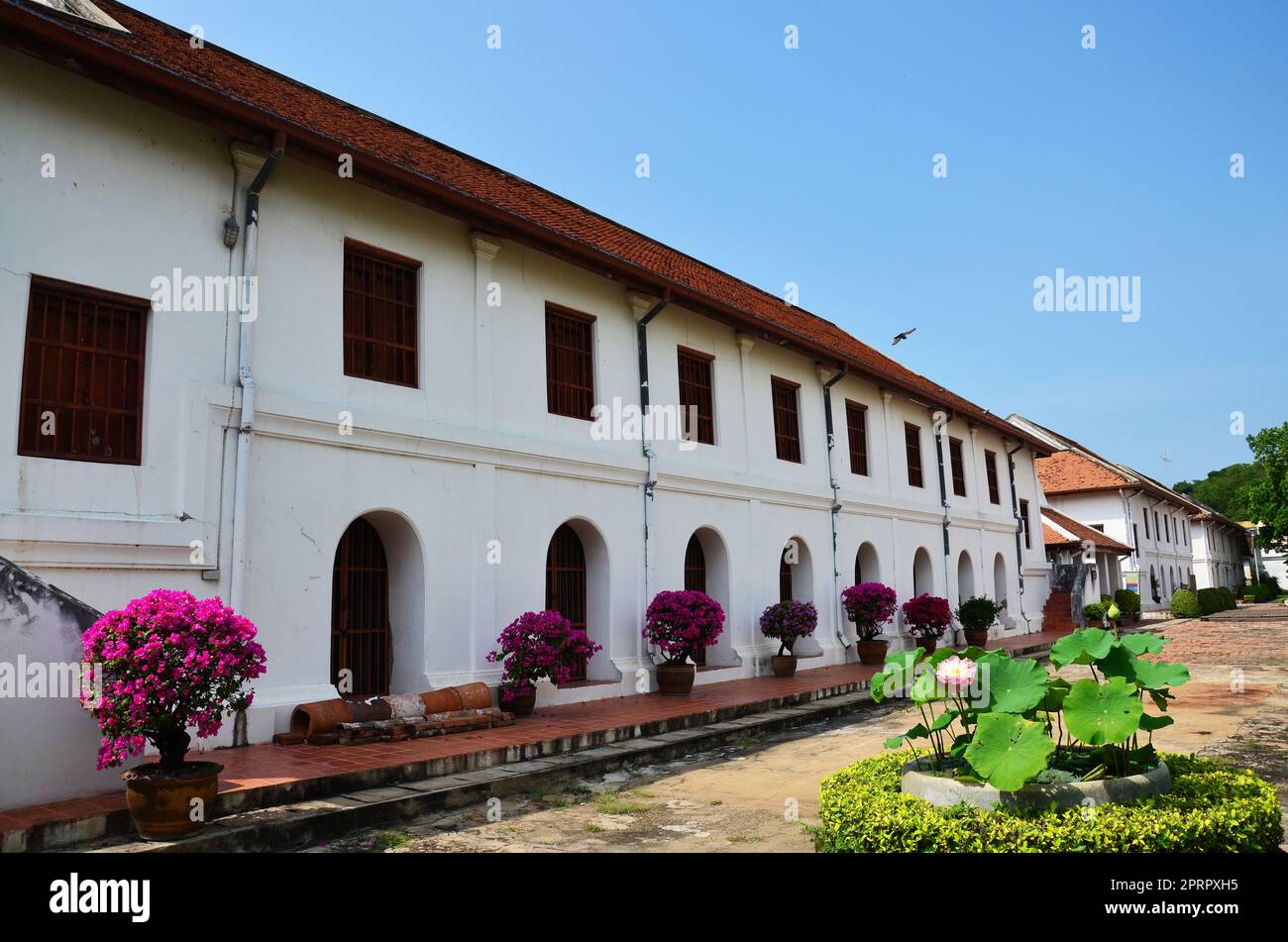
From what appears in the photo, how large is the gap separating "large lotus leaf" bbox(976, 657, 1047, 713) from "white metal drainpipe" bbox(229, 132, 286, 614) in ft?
19.8

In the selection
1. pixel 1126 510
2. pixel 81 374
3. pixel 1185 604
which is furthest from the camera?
pixel 1126 510

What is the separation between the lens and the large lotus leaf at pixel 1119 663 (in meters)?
4.90

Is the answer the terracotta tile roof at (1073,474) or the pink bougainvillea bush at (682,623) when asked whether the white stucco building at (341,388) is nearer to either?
the pink bougainvillea bush at (682,623)

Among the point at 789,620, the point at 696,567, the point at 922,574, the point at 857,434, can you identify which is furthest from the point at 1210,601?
the point at 696,567

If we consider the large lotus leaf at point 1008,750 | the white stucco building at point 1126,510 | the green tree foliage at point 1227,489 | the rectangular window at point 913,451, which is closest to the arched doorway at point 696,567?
the rectangular window at point 913,451

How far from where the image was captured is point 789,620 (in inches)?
540

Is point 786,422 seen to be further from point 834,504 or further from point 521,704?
point 521,704

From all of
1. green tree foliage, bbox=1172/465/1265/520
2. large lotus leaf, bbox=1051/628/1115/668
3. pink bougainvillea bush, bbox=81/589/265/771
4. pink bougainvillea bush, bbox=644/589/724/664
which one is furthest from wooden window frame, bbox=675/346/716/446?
green tree foliage, bbox=1172/465/1265/520

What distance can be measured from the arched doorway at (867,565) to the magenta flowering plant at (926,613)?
82 centimetres

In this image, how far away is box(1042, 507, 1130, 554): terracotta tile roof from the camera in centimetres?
2948

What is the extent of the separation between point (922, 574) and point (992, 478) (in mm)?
5434
